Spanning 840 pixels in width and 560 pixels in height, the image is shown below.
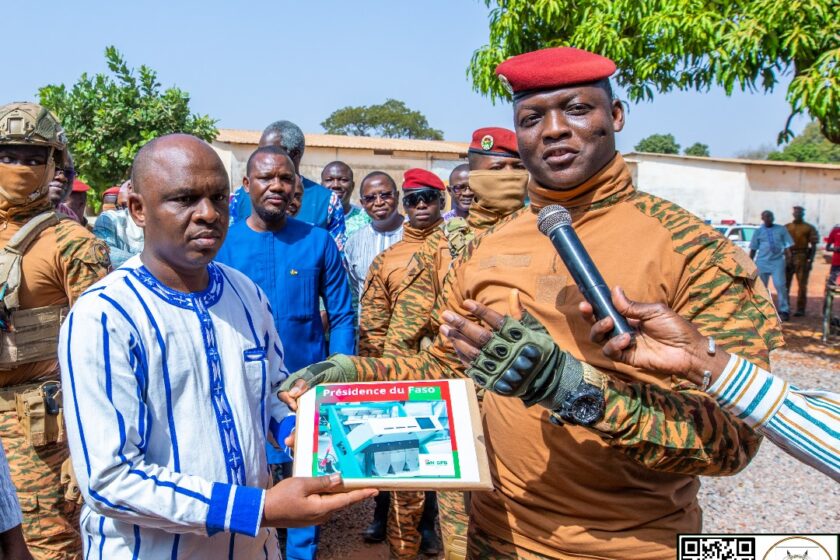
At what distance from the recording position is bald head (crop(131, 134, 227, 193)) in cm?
202

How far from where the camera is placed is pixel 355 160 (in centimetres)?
2784

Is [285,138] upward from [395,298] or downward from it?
upward

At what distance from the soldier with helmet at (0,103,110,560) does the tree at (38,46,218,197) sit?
10890mm

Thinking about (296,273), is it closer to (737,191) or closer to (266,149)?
(266,149)

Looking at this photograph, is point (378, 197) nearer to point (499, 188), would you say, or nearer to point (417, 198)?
point (417, 198)

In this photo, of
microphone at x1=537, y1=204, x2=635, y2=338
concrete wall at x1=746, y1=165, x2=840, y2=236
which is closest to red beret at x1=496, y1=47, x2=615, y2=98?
microphone at x1=537, y1=204, x2=635, y2=338

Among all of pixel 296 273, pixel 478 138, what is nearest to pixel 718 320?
pixel 478 138

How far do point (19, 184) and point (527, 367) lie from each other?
2.94 m

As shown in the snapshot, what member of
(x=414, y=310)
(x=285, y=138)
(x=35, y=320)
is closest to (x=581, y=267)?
(x=414, y=310)

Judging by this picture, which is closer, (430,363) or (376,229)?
(430,363)

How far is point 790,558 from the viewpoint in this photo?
7.79 ft

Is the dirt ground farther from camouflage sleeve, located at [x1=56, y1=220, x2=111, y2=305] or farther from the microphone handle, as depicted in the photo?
the microphone handle

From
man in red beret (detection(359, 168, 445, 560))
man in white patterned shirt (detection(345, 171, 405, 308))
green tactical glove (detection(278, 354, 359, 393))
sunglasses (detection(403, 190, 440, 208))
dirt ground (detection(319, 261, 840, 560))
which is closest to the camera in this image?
green tactical glove (detection(278, 354, 359, 393))

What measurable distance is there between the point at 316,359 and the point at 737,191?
1257 inches
